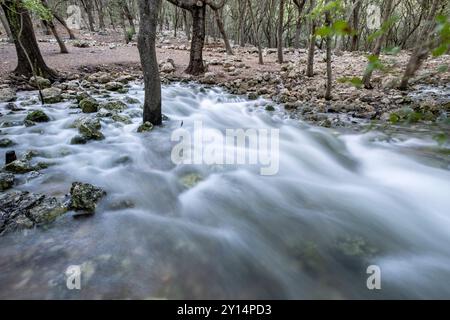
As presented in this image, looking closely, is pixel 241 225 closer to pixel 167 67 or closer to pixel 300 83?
pixel 300 83

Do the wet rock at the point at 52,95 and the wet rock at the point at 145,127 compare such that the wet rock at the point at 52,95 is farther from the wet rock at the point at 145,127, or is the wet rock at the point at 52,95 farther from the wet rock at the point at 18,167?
the wet rock at the point at 18,167

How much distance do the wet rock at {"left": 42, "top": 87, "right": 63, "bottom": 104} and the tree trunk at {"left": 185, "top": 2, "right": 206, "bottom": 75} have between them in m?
4.74

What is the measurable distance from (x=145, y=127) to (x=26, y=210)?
3.07 meters

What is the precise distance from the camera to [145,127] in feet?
19.0

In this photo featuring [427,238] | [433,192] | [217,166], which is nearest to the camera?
[427,238]

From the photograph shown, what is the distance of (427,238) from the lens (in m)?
3.08

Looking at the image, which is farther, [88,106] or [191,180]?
[88,106]

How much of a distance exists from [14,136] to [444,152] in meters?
7.50

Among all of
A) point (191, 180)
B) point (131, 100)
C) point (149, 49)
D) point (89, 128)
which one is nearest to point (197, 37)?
point (131, 100)

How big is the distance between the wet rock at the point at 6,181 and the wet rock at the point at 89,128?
1699 millimetres

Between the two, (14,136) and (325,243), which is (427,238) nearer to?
(325,243)

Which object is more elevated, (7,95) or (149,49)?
(149,49)
